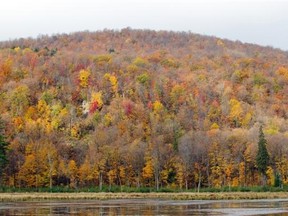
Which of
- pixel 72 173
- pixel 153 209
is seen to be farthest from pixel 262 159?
Answer: pixel 153 209

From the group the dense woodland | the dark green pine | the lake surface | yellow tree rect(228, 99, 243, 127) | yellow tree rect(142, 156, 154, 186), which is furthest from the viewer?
yellow tree rect(228, 99, 243, 127)

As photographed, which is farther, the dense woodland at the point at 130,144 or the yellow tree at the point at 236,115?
the yellow tree at the point at 236,115

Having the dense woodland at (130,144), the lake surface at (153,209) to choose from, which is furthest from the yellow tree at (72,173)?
the lake surface at (153,209)

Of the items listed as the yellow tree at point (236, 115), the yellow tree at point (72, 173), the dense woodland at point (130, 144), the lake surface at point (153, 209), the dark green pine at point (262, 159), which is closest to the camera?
the lake surface at point (153, 209)

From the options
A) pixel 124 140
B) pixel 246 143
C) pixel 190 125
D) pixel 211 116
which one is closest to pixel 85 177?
pixel 124 140

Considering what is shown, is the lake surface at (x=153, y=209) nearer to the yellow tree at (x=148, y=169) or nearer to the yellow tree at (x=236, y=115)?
the yellow tree at (x=148, y=169)

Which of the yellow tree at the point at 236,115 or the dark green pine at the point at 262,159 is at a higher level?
the yellow tree at the point at 236,115

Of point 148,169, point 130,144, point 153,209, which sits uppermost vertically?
point 130,144

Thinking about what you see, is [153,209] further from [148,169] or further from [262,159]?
[148,169]

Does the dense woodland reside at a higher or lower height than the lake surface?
higher

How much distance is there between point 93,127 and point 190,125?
1106 inches

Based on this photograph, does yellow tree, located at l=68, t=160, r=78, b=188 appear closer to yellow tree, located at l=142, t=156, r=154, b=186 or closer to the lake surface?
yellow tree, located at l=142, t=156, r=154, b=186

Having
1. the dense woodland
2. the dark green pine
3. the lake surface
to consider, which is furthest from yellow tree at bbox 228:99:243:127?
the lake surface

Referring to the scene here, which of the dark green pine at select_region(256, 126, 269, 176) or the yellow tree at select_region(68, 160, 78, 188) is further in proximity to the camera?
the yellow tree at select_region(68, 160, 78, 188)
